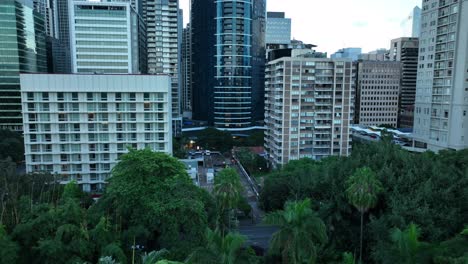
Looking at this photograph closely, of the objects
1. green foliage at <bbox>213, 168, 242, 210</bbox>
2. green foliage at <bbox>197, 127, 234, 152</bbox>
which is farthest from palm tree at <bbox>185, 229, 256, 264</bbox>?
green foliage at <bbox>197, 127, 234, 152</bbox>

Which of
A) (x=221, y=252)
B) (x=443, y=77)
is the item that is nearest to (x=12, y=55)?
(x=221, y=252)

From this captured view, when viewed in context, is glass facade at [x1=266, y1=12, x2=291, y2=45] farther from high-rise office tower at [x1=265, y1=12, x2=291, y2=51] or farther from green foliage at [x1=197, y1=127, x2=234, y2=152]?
green foliage at [x1=197, y1=127, x2=234, y2=152]

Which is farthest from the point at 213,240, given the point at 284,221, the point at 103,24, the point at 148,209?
the point at 103,24

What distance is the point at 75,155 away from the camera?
47969 mm

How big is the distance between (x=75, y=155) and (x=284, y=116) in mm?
38053

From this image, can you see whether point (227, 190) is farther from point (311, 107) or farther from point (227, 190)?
point (311, 107)

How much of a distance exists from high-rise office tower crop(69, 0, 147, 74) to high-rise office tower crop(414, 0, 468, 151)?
65933 mm

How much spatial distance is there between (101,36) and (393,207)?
7226 centimetres

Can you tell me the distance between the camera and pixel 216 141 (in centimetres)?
8612

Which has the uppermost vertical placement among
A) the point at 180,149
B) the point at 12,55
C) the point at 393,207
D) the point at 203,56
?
the point at 203,56

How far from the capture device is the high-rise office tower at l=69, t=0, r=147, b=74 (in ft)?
235

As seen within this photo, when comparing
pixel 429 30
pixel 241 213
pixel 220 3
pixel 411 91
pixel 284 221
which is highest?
pixel 220 3

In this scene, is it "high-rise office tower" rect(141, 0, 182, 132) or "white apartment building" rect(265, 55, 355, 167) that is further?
"high-rise office tower" rect(141, 0, 182, 132)

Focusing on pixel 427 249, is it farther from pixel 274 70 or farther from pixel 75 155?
pixel 274 70
